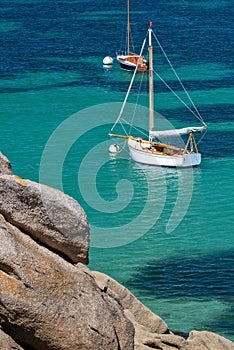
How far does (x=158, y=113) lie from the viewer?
303ft

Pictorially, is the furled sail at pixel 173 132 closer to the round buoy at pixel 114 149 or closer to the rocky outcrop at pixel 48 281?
the round buoy at pixel 114 149

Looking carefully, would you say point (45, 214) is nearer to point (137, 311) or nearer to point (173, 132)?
point (137, 311)

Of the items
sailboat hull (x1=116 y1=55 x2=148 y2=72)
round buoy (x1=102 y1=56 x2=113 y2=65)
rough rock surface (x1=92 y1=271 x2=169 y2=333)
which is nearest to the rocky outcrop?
rough rock surface (x1=92 y1=271 x2=169 y2=333)

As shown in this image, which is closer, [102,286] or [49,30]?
[102,286]

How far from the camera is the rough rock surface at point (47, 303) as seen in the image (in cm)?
1911

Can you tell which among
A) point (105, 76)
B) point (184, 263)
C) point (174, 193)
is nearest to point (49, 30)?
point (105, 76)

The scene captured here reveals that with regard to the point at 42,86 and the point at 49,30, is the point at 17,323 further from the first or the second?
the point at 49,30

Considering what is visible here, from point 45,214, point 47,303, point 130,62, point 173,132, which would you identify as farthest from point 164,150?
point 47,303

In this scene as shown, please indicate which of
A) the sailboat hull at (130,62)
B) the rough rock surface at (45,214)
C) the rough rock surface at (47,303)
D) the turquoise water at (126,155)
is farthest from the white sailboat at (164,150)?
the rough rock surface at (47,303)

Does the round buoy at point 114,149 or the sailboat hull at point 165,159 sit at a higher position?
the round buoy at point 114,149

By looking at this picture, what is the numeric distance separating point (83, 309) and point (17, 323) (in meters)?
1.64

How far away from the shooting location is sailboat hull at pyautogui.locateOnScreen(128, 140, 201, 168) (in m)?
75.0

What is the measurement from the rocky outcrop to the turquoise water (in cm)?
2111

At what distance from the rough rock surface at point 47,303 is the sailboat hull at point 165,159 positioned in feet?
179
